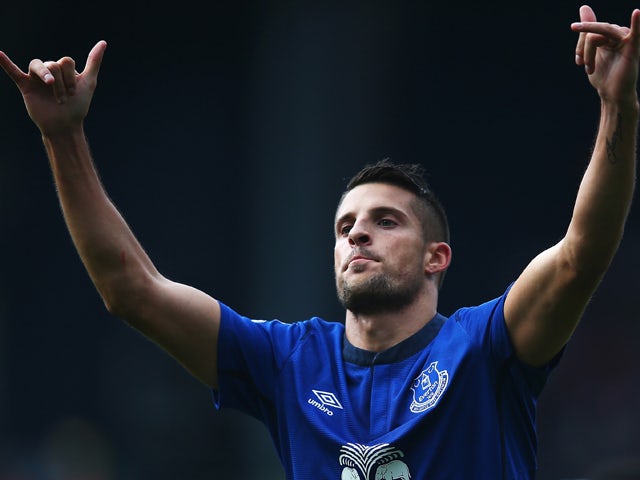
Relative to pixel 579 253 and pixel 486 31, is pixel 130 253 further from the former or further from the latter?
pixel 486 31

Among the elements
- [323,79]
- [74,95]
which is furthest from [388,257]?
[323,79]

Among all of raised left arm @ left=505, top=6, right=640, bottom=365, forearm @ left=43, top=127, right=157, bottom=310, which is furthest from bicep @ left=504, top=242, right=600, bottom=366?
forearm @ left=43, top=127, right=157, bottom=310

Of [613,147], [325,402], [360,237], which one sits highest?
[613,147]

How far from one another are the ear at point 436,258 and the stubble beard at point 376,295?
174 mm

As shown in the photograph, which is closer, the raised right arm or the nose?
the raised right arm

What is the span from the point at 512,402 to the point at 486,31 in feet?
28.6

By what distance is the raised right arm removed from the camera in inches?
156

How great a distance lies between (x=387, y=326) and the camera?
4.35 metres

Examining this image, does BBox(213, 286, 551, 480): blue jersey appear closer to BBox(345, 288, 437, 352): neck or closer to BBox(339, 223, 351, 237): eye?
BBox(345, 288, 437, 352): neck

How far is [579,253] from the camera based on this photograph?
11.8ft

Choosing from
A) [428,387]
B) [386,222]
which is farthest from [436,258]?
[428,387]

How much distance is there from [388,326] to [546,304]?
2.64ft

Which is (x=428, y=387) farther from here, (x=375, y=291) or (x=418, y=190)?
(x=418, y=190)

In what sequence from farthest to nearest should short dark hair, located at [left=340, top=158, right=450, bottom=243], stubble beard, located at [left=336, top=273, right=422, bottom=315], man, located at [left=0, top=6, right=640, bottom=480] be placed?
short dark hair, located at [left=340, top=158, right=450, bottom=243] < stubble beard, located at [left=336, top=273, right=422, bottom=315] < man, located at [left=0, top=6, right=640, bottom=480]
